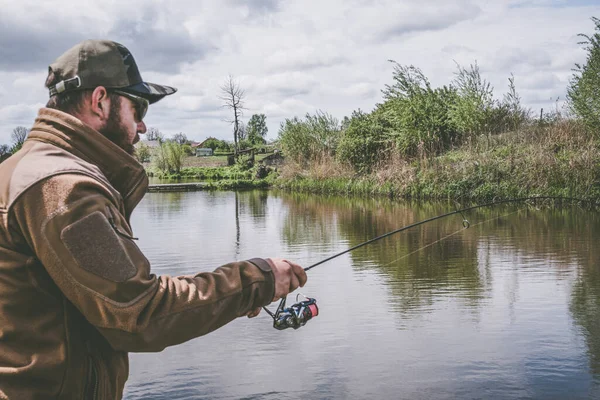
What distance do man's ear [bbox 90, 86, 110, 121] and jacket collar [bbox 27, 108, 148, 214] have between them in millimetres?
69

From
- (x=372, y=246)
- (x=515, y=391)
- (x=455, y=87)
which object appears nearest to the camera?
(x=515, y=391)

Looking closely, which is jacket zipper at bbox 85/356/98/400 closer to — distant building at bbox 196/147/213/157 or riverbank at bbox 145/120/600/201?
riverbank at bbox 145/120/600/201

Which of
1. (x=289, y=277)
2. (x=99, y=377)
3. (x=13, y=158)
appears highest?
(x=13, y=158)

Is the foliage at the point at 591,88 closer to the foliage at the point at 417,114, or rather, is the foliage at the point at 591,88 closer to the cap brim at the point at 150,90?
the foliage at the point at 417,114

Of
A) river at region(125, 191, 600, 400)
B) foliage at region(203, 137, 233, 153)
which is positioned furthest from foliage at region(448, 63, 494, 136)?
foliage at region(203, 137, 233, 153)

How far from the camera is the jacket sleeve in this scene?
5.10ft

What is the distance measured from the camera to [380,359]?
541 centimetres

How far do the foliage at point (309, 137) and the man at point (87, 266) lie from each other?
109 feet

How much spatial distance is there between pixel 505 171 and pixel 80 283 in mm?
19370

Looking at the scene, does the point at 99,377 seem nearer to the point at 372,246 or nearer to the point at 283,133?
the point at 372,246

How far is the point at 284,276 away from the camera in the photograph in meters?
1.92

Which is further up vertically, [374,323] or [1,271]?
[1,271]

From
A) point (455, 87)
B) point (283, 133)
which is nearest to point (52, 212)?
point (455, 87)

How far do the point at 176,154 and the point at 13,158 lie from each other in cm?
4976
